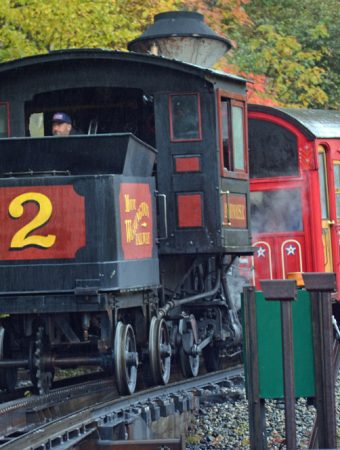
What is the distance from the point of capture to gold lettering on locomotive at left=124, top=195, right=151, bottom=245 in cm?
987

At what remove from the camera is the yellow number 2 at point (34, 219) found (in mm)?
9531

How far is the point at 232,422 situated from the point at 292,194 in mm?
4378

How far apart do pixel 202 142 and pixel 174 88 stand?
57 cm

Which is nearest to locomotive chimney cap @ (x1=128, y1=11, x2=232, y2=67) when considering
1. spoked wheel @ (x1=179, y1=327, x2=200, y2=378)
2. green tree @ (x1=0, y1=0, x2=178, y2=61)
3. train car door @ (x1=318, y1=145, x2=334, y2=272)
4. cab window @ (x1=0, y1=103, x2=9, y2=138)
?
green tree @ (x1=0, y1=0, x2=178, y2=61)

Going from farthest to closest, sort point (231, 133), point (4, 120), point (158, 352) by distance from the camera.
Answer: point (231, 133) < point (4, 120) < point (158, 352)

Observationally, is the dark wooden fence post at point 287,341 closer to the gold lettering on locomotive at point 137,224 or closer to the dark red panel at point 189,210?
the gold lettering on locomotive at point 137,224

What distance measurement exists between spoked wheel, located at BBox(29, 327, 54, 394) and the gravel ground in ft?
4.21

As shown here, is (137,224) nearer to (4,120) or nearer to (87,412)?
(87,412)

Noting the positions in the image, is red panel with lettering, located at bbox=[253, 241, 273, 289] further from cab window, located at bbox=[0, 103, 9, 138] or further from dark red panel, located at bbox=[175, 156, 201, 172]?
cab window, located at bbox=[0, 103, 9, 138]

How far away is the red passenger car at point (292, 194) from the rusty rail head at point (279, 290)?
6.81 m

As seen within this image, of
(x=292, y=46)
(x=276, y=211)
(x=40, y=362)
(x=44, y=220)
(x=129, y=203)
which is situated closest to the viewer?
(x=44, y=220)

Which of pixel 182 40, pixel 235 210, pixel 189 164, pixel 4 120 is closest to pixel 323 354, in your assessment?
pixel 189 164

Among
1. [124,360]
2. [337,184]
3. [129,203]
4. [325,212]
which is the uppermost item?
[337,184]

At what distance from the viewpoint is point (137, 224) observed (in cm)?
1013
